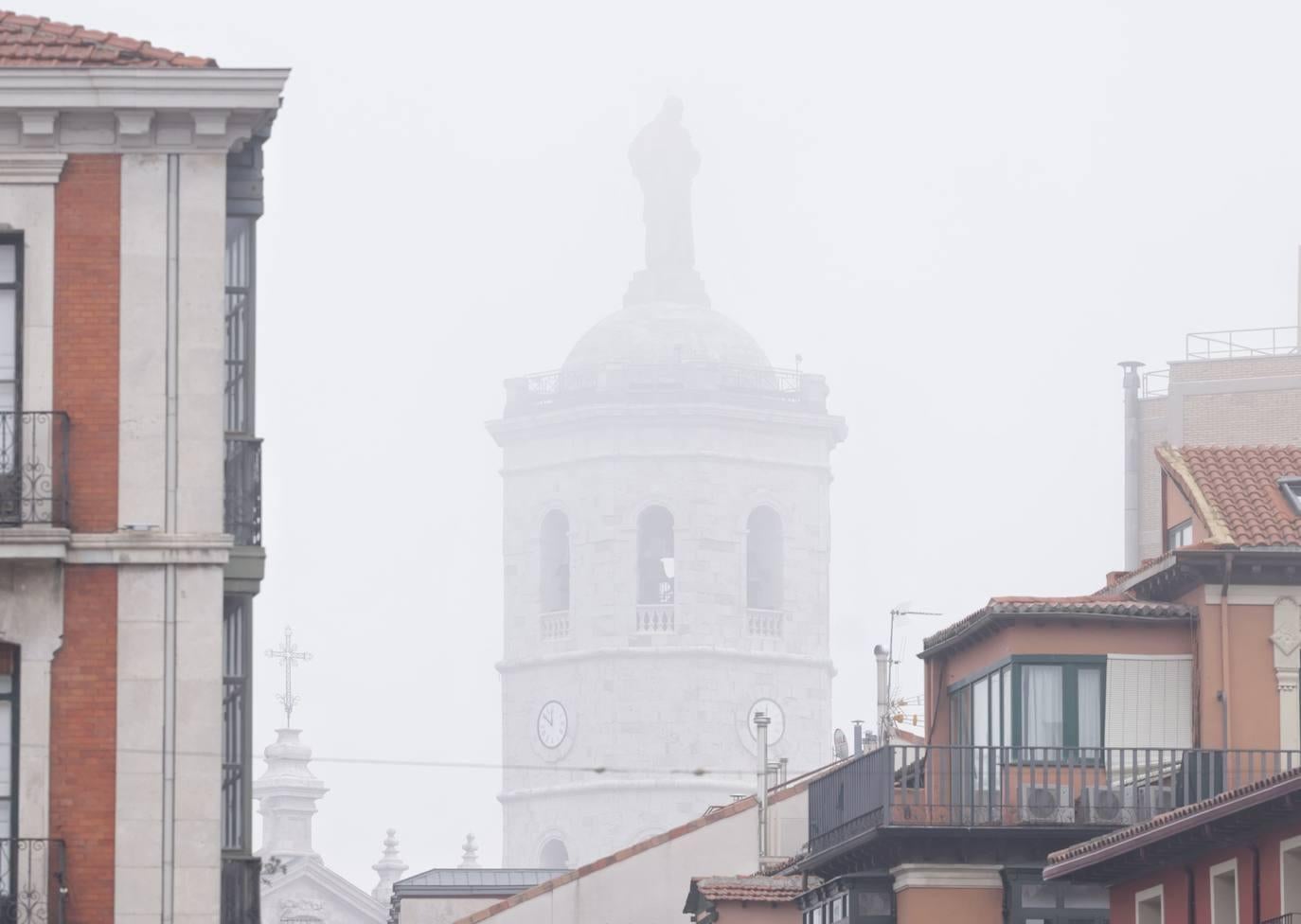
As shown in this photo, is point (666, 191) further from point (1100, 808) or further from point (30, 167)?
point (30, 167)

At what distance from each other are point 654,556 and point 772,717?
11.0 meters

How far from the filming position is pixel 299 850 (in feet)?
457

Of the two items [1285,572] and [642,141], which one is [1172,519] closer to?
[1285,572]

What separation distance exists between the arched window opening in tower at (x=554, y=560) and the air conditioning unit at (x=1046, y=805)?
121 meters

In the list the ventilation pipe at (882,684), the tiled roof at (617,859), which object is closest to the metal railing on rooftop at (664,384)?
the tiled roof at (617,859)

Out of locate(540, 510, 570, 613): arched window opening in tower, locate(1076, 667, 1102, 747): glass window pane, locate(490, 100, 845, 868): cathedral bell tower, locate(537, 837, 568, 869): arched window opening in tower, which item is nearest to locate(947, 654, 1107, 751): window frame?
locate(1076, 667, 1102, 747): glass window pane

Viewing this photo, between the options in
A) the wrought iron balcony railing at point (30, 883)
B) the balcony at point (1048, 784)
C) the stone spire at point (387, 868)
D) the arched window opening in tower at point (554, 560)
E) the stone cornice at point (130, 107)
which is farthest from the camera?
the arched window opening in tower at point (554, 560)

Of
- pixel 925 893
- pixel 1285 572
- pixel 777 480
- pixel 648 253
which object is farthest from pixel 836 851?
pixel 648 253

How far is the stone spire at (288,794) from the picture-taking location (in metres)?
141

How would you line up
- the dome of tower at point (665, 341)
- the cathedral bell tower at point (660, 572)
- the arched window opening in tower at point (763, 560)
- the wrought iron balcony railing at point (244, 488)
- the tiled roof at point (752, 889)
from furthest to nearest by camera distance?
the dome of tower at point (665, 341) → the arched window opening in tower at point (763, 560) → the cathedral bell tower at point (660, 572) → the tiled roof at point (752, 889) → the wrought iron balcony railing at point (244, 488)

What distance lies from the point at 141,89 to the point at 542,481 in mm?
137828

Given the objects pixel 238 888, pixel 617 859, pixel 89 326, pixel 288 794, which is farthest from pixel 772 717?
pixel 89 326

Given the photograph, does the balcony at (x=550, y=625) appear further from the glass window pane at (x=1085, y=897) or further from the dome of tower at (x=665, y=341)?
the glass window pane at (x=1085, y=897)

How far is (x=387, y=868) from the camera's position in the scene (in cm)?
13462
